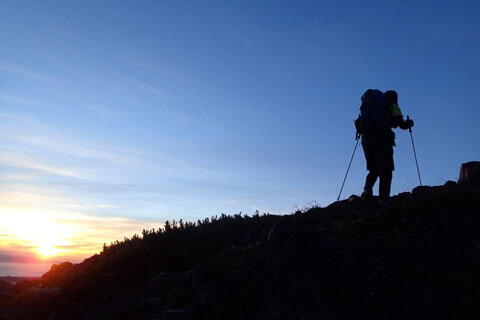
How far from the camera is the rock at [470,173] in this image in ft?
39.4

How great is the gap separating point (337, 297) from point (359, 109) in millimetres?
5471

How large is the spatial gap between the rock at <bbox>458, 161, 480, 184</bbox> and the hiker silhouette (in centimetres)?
253

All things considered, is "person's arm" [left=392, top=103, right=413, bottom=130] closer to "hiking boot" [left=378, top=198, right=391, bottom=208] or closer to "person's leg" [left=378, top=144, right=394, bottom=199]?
"person's leg" [left=378, top=144, right=394, bottom=199]

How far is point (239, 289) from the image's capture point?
8773 mm

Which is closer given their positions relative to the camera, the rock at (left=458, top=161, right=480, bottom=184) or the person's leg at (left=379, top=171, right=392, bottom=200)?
the person's leg at (left=379, top=171, right=392, bottom=200)

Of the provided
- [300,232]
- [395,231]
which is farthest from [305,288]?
[395,231]

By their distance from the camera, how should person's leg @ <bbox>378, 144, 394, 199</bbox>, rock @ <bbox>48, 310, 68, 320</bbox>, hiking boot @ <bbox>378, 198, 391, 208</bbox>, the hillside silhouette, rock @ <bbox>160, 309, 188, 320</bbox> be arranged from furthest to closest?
person's leg @ <bbox>378, 144, 394, 199</bbox>, hiking boot @ <bbox>378, 198, 391, 208</bbox>, rock @ <bbox>48, 310, 68, 320</bbox>, rock @ <bbox>160, 309, 188, 320</bbox>, the hillside silhouette

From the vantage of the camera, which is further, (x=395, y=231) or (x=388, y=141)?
(x=388, y=141)

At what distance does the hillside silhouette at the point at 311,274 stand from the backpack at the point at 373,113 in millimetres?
1766

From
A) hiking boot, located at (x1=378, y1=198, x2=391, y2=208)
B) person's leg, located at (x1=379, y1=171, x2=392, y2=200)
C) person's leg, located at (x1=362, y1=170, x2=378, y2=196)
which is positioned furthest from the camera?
person's leg, located at (x1=362, y1=170, x2=378, y2=196)

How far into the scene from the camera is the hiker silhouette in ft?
35.0

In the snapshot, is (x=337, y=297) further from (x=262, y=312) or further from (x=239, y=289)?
(x=239, y=289)

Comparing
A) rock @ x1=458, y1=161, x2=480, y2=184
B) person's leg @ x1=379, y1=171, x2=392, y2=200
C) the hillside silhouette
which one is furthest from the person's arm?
rock @ x1=458, y1=161, x2=480, y2=184

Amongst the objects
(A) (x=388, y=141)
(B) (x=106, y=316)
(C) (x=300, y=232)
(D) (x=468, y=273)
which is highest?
(A) (x=388, y=141)
